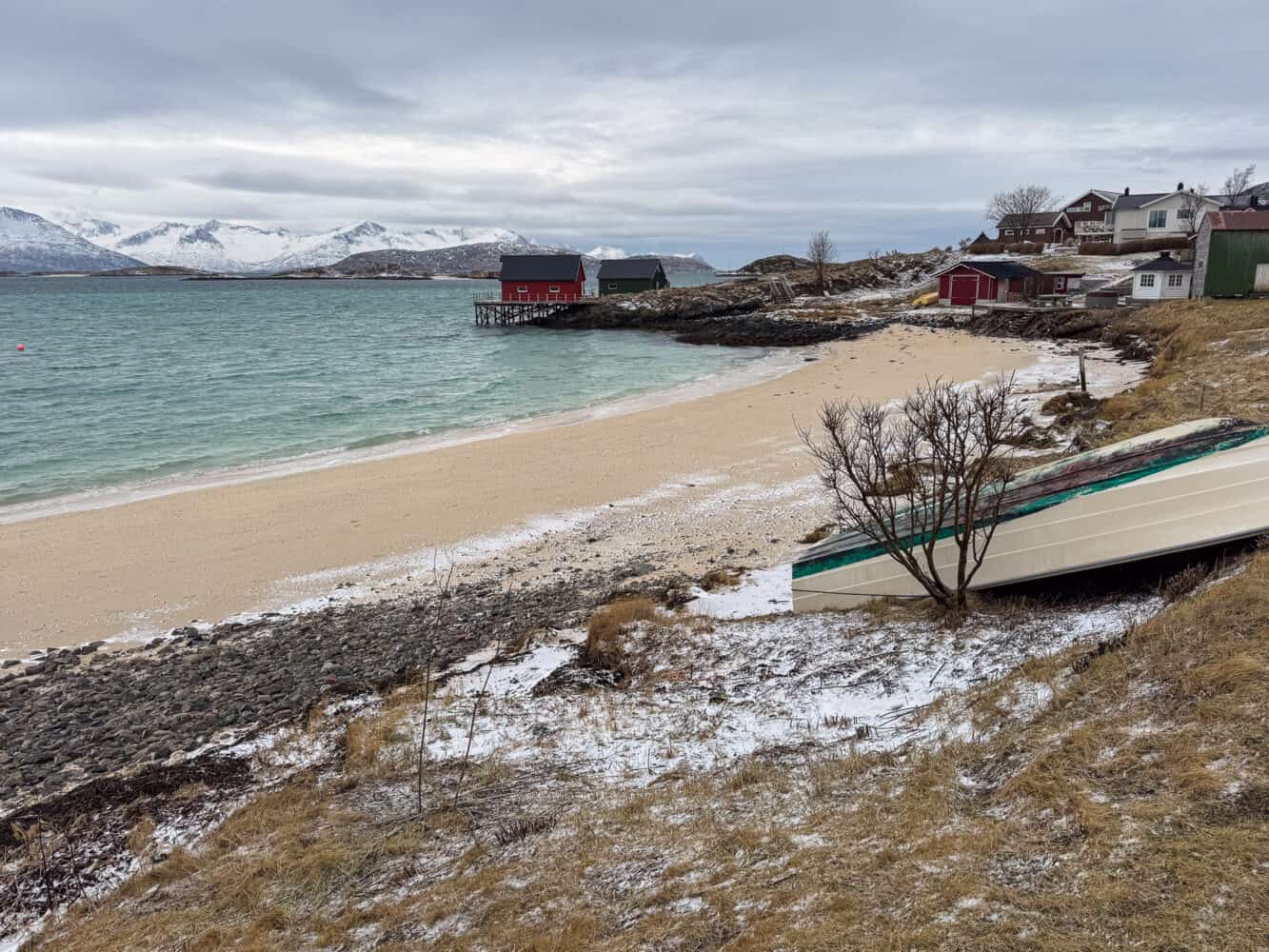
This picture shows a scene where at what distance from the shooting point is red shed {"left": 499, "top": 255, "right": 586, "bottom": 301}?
79.9 metres

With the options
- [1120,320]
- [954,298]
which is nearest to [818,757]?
[1120,320]

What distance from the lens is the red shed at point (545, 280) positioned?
262 ft

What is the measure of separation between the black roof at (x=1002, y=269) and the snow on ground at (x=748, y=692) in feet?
173

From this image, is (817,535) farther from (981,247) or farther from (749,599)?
(981,247)

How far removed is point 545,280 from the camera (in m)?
80.4

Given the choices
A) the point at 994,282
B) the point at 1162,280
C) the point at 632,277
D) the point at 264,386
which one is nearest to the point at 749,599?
the point at 264,386

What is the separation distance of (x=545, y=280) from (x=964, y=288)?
39.5 meters

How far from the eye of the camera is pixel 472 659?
10.6m

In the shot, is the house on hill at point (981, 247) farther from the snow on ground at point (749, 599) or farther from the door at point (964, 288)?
the snow on ground at point (749, 599)

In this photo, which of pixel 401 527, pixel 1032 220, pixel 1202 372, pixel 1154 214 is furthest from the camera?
pixel 1032 220

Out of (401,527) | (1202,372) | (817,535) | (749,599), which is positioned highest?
(1202,372)

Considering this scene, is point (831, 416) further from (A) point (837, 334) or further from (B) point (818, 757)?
(A) point (837, 334)

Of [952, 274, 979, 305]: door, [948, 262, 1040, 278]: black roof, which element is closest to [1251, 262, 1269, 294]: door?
[948, 262, 1040, 278]: black roof

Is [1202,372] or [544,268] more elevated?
[544,268]
